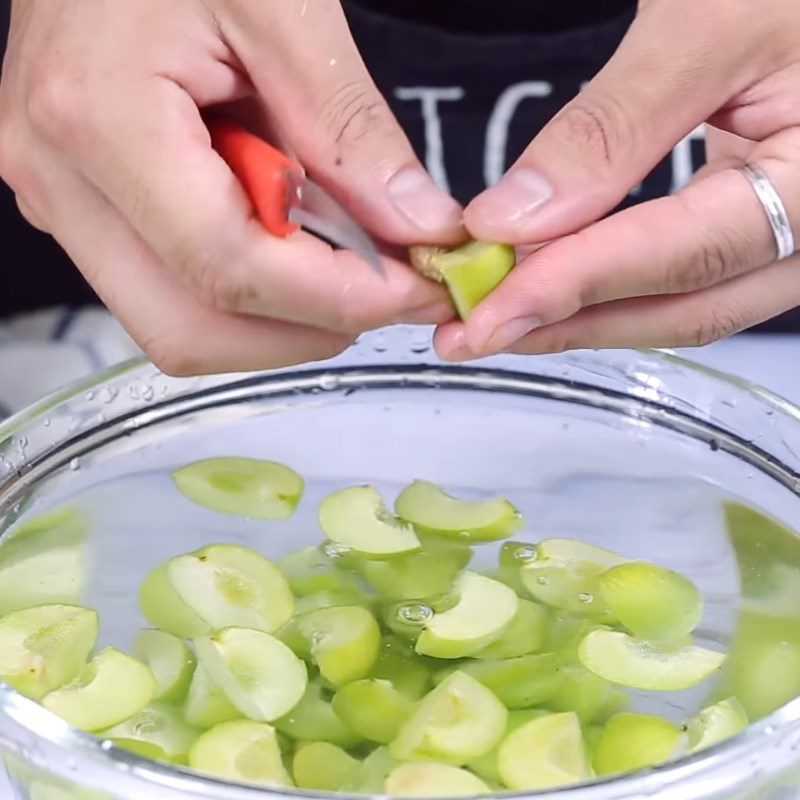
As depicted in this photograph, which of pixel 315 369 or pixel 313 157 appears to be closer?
pixel 313 157

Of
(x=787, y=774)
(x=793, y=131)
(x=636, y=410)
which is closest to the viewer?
(x=787, y=774)

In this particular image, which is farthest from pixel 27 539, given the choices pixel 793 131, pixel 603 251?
pixel 793 131

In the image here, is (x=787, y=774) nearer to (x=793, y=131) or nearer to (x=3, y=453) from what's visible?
→ (x=793, y=131)

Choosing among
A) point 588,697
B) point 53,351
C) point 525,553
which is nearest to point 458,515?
point 525,553

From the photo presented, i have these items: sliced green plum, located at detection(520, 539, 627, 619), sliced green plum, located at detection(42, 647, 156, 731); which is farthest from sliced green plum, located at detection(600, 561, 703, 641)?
sliced green plum, located at detection(42, 647, 156, 731)

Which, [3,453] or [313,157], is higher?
[313,157]

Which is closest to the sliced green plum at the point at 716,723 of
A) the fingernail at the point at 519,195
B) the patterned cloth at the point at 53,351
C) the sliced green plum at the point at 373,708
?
the sliced green plum at the point at 373,708

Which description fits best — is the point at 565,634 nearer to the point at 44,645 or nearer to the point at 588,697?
the point at 588,697
